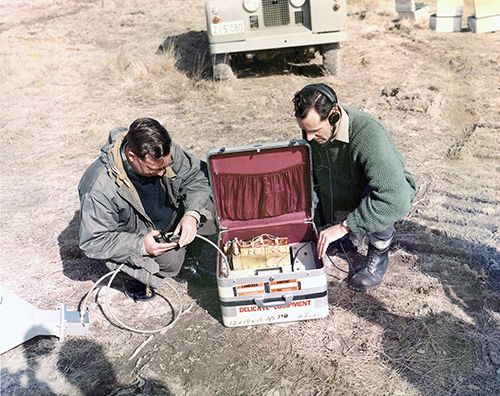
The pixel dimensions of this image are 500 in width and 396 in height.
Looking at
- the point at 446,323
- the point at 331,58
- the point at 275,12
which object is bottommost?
the point at 446,323

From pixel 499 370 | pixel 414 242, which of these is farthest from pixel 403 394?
pixel 414 242

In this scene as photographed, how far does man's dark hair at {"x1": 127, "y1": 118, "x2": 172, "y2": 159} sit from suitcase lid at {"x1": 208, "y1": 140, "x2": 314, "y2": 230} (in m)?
0.40

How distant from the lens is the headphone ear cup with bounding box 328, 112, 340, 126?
317cm

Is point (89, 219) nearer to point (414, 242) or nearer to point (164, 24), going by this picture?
point (414, 242)

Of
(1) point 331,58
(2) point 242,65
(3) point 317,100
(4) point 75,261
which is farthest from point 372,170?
(2) point 242,65

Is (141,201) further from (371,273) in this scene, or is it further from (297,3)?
(297,3)

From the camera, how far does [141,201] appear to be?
3.65 metres

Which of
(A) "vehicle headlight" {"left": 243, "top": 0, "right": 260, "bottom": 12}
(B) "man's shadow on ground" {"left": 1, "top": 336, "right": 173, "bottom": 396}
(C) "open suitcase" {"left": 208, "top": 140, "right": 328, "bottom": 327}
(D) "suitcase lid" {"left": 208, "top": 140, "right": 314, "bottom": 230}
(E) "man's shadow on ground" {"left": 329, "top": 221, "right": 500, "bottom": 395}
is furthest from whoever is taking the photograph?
(A) "vehicle headlight" {"left": 243, "top": 0, "right": 260, "bottom": 12}

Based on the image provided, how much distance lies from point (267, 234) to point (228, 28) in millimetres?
4508

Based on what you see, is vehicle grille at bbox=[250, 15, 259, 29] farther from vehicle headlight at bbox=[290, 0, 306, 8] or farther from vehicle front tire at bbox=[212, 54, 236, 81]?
vehicle front tire at bbox=[212, 54, 236, 81]

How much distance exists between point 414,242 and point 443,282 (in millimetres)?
507

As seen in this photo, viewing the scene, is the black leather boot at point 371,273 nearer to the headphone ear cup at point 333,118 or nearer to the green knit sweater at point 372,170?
the green knit sweater at point 372,170

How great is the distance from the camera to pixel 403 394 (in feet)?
9.28

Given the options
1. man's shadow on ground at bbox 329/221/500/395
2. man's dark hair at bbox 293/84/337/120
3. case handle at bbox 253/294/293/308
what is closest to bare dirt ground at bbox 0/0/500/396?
man's shadow on ground at bbox 329/221/500/395
